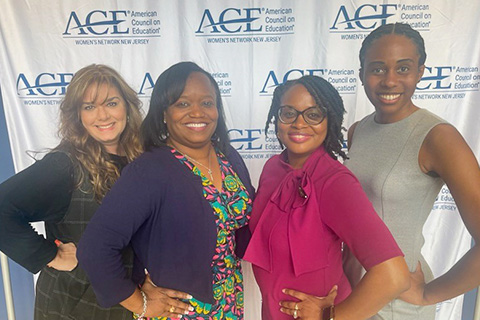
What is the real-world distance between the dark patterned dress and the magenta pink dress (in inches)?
4.3

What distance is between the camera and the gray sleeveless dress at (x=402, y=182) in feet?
3.83

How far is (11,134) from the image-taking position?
6.87 feet

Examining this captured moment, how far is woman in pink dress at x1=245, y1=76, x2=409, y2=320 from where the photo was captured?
3.10ft

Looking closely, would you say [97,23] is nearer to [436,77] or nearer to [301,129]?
[301,129]

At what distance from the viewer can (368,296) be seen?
988 mm

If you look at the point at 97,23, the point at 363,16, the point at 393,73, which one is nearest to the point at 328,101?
the point at 393,73

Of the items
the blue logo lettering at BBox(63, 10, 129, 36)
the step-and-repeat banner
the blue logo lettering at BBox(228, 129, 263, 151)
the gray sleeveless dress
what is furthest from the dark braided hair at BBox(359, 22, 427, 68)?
the blue logo lettering at BBox(63, 10, 129, 36)

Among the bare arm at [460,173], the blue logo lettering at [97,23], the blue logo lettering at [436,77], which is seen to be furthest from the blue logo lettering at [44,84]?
the blue logo lettering at [436,77]

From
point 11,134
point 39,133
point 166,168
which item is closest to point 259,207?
point 166,168

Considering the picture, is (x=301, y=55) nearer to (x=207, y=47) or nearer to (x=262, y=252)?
(x=207, y=47)

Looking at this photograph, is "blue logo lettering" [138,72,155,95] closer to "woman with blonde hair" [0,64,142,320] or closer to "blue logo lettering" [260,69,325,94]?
"woman with blonde hair" [0,64,142,320]

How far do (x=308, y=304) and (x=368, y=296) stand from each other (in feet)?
0.72

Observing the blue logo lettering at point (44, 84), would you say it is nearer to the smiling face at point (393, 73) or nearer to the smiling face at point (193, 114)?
the smiling face at point (193, 114)

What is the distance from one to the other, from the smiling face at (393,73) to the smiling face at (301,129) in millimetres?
312
